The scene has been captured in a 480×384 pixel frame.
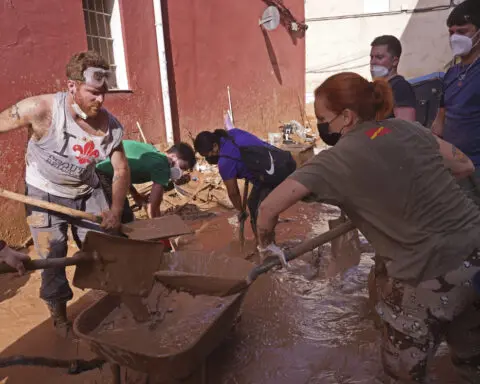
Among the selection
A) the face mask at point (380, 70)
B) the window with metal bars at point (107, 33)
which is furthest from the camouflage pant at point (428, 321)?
the window with metal bars at point (107, 33)

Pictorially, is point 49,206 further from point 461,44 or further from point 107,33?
point 107,33

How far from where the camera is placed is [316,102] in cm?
174

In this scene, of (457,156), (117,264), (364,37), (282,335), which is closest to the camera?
(457,156)

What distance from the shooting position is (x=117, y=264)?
2467 mm

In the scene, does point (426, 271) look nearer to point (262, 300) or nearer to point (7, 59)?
point (262, 300)

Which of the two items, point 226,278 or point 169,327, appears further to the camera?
point 169,327

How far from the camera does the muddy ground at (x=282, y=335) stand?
261cm

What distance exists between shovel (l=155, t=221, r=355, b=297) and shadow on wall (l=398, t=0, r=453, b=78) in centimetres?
1473

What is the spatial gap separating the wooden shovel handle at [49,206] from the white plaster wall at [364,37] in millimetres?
12980

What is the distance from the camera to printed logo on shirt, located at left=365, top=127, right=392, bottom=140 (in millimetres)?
1618

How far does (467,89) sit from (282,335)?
7.48 feet

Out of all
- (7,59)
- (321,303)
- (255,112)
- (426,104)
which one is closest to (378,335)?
(321,303)

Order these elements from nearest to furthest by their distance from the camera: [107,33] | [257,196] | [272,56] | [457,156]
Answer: [457,156] → [257,196] → [107,33] → [272,56]

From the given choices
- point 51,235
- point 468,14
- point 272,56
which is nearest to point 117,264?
point 51,235
